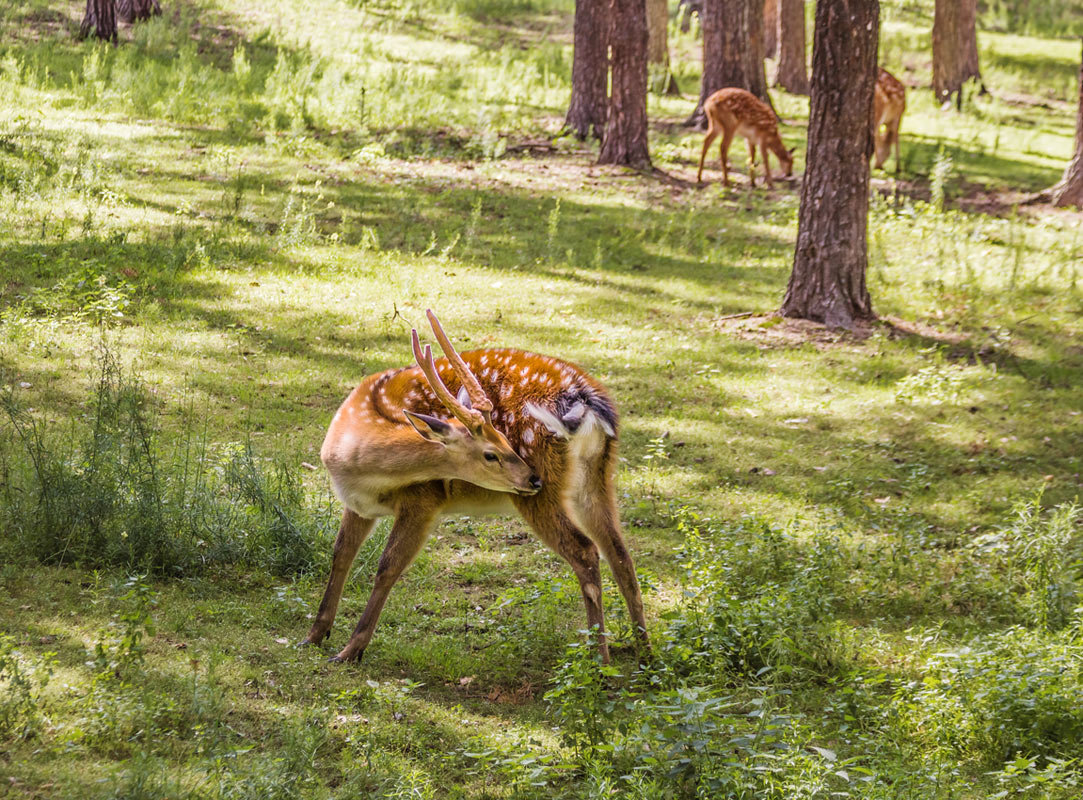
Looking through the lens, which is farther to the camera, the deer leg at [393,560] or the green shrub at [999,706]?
the deer leg at [393,560]

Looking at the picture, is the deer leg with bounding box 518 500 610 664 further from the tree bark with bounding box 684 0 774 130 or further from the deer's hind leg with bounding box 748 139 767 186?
the tree bark with bounding box 684 0 774 130

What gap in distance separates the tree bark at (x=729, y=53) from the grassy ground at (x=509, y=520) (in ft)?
3.52

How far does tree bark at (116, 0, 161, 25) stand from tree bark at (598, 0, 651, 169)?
954 cm

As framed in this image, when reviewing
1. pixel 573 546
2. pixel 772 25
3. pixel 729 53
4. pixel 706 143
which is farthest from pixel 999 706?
pixel 772 25

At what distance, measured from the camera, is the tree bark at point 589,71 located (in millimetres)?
17641

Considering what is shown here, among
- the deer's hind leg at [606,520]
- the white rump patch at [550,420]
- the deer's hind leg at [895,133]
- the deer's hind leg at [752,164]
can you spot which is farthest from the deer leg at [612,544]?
the deer's hind leg at [895,133]

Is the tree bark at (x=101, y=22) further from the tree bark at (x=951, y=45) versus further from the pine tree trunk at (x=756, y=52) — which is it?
the tree bark at (x=951, y=45)

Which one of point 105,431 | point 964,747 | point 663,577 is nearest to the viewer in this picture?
point 964,747

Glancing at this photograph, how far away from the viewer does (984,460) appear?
8.73 metres

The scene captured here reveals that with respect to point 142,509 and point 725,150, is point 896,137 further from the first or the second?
point 142,509

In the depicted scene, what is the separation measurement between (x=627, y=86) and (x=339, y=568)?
38.6 ft

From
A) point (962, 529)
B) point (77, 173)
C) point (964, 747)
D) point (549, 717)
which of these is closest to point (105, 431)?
point (549, 717)

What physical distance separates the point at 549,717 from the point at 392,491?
132 cm

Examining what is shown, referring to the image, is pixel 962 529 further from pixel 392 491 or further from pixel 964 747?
pixel 392 491
